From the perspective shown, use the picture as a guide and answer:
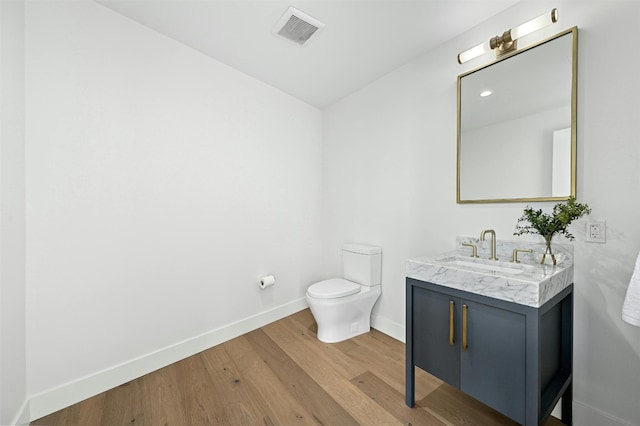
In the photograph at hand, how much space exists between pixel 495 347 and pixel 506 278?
332mm

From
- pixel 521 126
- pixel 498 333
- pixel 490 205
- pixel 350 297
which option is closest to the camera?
pixel 498 333

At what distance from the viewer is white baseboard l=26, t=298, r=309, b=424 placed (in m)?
1.47

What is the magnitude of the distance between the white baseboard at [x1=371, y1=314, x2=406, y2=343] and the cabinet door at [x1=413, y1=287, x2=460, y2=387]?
745 mm

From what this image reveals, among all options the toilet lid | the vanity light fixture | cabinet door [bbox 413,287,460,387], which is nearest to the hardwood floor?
cabinet door [bbox 413,287,460,387]

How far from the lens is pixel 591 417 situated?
1.34 meters

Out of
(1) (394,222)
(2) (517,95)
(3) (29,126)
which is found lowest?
(1) (394,222)

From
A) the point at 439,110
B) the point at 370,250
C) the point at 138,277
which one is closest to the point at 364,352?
the point at 370,250

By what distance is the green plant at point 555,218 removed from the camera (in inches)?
50.9

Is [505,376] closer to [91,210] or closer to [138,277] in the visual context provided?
[138,277]

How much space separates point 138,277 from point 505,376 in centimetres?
219

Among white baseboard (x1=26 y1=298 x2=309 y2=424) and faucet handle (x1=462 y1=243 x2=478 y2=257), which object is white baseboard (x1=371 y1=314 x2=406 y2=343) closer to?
faucet handle (x1=462 y1=243 x2=478 y2=257)

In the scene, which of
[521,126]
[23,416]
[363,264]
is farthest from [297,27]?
[23,416]

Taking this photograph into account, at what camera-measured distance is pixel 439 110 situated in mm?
1956

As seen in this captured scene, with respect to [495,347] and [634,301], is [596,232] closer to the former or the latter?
[634,301]
